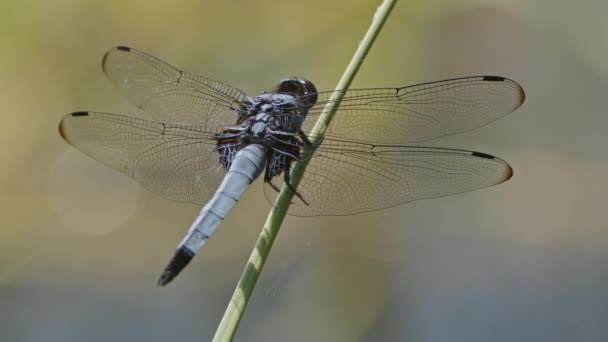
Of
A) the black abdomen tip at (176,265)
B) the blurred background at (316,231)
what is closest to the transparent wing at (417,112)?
the black abdomen tip at (176,265)

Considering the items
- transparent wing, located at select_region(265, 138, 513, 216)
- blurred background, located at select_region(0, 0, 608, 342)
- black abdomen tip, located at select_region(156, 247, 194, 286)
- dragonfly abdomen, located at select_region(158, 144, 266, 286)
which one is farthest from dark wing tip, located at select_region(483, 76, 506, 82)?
blurred background, located at select_region(0, 0, 608, 342)

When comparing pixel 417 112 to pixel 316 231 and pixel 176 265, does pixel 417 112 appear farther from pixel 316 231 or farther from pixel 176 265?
pixel 316 231

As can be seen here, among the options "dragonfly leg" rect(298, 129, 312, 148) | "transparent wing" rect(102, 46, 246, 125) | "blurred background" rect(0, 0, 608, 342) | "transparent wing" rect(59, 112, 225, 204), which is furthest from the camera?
"blurred background" rect(0, 0, 608, 342)

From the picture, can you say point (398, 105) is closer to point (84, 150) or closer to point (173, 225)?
point (84, 150)

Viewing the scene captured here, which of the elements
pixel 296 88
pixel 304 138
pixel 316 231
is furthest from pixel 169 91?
pixel 316 231

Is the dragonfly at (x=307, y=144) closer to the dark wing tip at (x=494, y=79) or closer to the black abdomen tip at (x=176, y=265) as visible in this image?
the dark wing tip at (x=494, y=79)

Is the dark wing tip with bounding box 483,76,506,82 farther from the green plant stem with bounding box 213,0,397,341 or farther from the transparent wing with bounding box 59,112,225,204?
the transparent wing with bounding box 59,112,225,204
